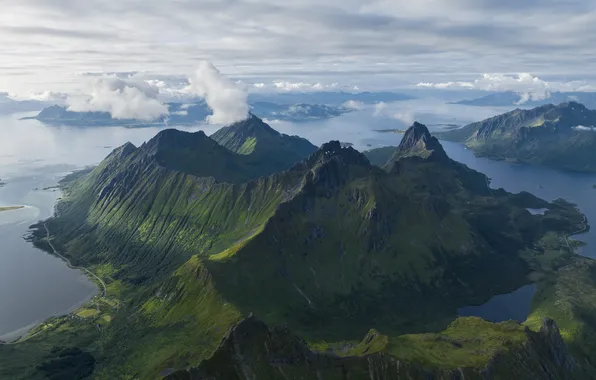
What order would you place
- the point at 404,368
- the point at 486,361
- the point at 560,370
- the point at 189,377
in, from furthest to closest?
the point at 560,370 < the point at 486,361 < the point at 404,368 < the point at 189,377

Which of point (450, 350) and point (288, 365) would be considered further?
point (450, 350)

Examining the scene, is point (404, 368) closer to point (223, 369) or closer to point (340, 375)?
point (340, 375)

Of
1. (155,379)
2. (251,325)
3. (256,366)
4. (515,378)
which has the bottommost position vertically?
(155,379)

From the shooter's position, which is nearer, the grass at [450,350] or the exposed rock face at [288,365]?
the exposed rock face at [288,365]

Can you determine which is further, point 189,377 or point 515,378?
point 515,378

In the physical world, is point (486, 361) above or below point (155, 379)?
above

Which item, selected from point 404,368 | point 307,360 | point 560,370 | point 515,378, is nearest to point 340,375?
point 307,360

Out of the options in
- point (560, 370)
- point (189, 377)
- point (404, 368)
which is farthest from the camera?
point (560, 370)

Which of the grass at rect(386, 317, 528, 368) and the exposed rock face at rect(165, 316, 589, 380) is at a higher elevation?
the exposed rock face at rect(165, 316, 589, 380)

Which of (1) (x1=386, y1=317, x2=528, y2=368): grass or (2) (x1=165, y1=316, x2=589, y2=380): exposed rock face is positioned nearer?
(2) (x1=165, y1=316, x2=589, y2=380): exposed rock face

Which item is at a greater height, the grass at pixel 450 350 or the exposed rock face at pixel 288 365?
the exposed rock face at pixel 288 365

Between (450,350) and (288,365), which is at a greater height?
(288,365)
